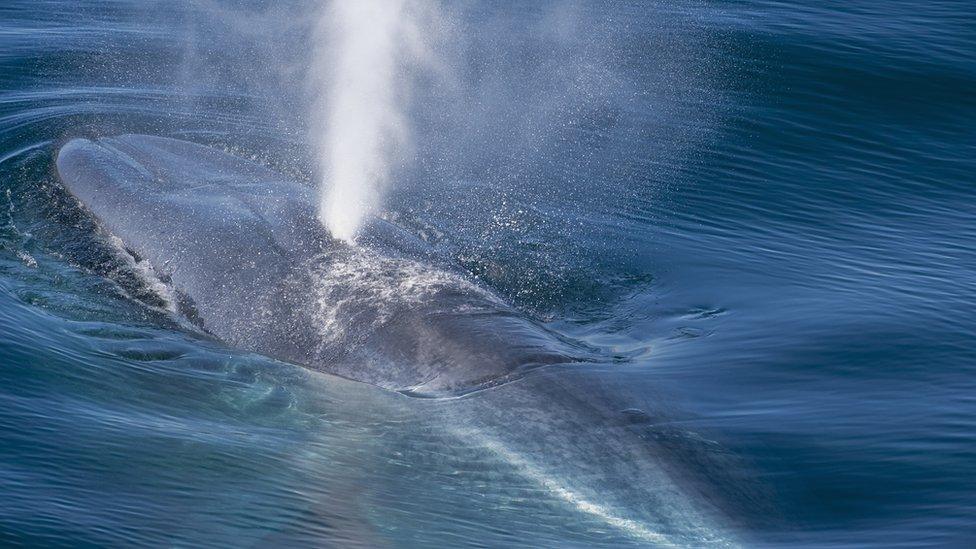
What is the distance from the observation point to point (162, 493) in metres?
9.51

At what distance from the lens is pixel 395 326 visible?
39.9 ft

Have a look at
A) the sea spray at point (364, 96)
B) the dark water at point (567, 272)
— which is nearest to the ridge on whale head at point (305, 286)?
the dark water at point (567, 272)

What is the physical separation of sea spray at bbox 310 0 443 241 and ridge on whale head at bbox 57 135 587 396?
662 mm

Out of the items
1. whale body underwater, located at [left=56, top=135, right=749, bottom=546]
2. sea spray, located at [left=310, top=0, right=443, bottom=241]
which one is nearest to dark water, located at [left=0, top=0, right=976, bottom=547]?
whale body underwater, located at [left=56, top=135, right=749, bottom=546]

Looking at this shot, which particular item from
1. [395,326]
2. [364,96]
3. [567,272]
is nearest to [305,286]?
[395,326]

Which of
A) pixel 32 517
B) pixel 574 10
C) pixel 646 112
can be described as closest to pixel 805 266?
pixel 646 112

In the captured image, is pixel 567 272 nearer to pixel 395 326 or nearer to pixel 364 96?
pixel 395 326

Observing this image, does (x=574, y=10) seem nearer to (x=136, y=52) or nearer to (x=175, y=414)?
(x=136, y=52)

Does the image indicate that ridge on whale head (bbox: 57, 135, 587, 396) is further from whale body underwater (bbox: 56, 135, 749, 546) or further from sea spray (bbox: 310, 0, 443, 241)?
sea spray (bbox: 310, 0, 443, 241)

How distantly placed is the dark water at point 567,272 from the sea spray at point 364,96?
1.91 feet

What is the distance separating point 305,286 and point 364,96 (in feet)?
34.7

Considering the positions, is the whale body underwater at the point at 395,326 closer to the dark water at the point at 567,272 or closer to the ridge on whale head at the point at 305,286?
the ridge on whale head at the point at 305,286

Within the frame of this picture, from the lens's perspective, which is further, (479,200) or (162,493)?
(479,200)

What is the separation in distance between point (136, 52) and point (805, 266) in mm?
15170
